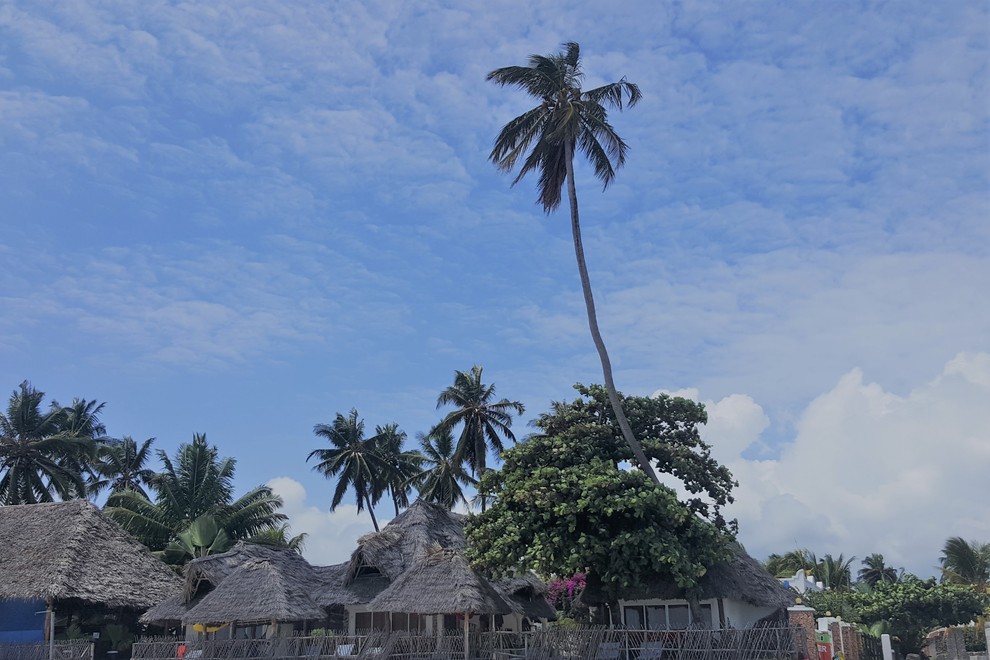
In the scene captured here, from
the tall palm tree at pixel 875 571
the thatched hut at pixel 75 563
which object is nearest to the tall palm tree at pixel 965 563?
the tall palm tree at pixel 875 571

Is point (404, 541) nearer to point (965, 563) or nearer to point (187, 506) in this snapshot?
point (187, 506)

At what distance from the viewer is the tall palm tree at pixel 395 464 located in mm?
46906

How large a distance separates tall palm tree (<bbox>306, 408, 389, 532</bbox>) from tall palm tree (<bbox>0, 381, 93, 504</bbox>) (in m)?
11.6

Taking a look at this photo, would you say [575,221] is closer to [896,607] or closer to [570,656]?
[570,656]

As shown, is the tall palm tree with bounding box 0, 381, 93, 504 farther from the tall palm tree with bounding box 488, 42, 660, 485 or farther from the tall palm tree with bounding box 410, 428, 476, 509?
the tall palm tree with bounding box 488, 42, 660, 485

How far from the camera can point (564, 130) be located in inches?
943

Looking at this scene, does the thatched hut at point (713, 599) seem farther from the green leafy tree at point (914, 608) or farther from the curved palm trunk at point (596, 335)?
the green leafy tree at point (914, 608)

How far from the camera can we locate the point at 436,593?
24531 mm

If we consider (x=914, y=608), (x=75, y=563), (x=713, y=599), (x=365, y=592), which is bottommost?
(x=914, y=608)

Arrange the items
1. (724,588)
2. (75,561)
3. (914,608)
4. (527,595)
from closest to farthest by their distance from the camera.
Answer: (724,588)
(75,561)
(527,595)
(914,608)

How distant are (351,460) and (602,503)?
2704 cm

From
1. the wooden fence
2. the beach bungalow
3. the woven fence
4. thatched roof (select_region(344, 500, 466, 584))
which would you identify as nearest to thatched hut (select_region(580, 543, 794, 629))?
the wooden fence

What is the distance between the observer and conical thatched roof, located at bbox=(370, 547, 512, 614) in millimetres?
23984

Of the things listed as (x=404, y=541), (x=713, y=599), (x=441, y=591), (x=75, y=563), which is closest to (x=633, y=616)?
(x=713, y=599)
